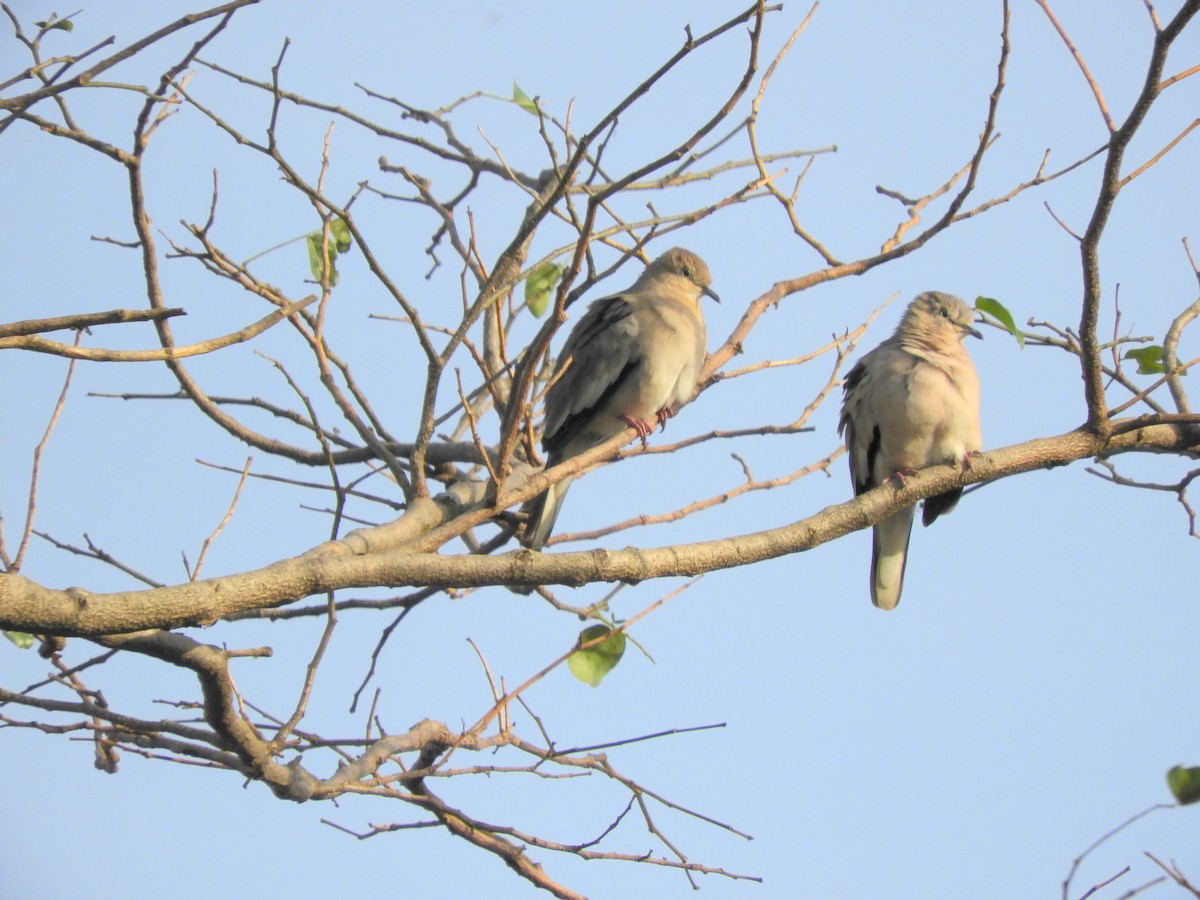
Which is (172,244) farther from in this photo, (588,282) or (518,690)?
(518,690)

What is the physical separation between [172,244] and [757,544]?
6.26 feet

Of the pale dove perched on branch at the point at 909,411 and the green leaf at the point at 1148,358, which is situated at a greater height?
the pale dove perched on branch at the point at 909,411

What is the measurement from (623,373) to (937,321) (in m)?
1.60

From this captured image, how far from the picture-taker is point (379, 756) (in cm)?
307

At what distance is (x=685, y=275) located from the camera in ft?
20.6

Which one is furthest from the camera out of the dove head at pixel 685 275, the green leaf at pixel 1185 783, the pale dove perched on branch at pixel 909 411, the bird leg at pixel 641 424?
the dove head at pixel 685 275

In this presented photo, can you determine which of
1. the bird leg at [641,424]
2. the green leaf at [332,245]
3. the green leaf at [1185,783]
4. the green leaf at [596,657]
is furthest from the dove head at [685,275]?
the green leaf at [1185,783]

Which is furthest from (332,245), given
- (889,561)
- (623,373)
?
(889,561)

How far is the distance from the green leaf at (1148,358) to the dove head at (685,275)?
291 centimetres

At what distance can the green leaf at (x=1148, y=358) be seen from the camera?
3.55 meters

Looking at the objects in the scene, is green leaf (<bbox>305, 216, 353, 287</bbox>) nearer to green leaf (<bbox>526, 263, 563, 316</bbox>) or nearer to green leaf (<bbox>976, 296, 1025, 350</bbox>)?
green leaf (<bbox>526, 263, 563, 316</bbox>)

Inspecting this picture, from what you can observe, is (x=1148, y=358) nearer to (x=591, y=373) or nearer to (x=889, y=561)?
(x=889, y=561)

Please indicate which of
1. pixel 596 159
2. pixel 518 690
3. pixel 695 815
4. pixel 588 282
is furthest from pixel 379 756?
pixel 596 159

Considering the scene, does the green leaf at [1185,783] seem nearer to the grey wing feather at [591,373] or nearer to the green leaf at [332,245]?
the green leaf at [332,245]
